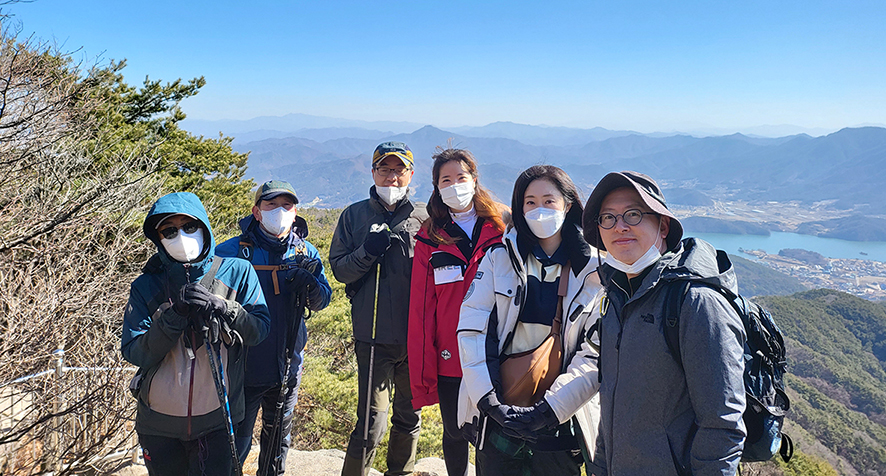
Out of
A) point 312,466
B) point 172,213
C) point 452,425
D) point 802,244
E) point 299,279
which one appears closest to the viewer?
point 172,213

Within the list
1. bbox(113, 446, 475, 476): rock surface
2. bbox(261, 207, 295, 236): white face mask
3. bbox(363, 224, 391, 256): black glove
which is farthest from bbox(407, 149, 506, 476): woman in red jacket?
bbox(113, 446, 475, 476): rock surface

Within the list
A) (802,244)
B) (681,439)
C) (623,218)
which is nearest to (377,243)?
(623,218)

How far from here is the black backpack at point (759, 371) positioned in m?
1.60

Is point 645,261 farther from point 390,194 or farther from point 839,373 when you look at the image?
point 839,373

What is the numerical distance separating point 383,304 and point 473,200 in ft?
3.15

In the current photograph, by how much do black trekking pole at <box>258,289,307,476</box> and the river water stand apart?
183 meters

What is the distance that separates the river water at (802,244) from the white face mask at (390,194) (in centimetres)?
18240

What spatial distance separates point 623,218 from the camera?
193cm

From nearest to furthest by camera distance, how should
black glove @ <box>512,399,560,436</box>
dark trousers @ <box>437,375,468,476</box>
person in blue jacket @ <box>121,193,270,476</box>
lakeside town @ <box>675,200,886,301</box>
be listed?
1. black glove @ <box>512,399,560,436</box>
2. person in blue jacket @ <box>121,193,270,476</box>
3. dark trousers @ <box>437,375,468,476</box>
4. lakeside town @ <box>675,200,886,301</box>

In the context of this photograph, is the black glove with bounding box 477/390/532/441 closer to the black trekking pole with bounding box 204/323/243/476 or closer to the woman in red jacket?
the woman in red jacket

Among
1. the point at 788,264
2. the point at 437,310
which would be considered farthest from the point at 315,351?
the point at 788,264

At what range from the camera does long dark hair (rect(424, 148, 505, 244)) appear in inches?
122

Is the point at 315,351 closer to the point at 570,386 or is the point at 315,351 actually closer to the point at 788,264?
the point at 570,386

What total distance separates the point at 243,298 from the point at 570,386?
1.82 meters
